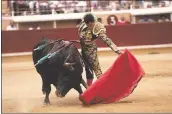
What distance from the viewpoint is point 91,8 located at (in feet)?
60.4

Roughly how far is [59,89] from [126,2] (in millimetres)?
13817

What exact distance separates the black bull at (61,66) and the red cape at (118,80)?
0.26 metres

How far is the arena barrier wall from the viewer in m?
16.1

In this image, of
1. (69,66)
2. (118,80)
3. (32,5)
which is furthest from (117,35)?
(69,66)

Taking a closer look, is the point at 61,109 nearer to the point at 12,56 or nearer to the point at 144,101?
the point at 144,101

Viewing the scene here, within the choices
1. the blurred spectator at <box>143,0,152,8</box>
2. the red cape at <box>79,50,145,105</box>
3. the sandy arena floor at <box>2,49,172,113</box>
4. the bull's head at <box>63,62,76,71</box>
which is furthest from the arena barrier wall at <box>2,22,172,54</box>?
the bull's head at <box>63,62,76,71</box>

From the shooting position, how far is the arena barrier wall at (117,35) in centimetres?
1611

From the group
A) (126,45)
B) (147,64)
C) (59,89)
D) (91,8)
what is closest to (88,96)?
(59,89)

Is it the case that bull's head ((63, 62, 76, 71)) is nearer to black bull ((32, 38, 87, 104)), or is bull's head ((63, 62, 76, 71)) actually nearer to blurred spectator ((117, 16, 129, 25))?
black bull ((32, 38, 87, 104))

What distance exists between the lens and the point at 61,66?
5816 millimetres

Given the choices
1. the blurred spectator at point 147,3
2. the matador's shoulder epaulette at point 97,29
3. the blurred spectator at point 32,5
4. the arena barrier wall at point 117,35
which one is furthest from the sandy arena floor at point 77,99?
the blurred spectator at point 147,3

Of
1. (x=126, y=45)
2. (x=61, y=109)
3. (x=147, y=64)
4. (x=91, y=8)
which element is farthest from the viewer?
(x=91, y=8)

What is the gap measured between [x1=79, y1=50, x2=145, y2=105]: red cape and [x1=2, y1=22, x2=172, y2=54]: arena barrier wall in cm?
1003

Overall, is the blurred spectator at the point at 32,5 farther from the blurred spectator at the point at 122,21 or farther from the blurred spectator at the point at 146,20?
the blurred spectator at the point at 146,20
